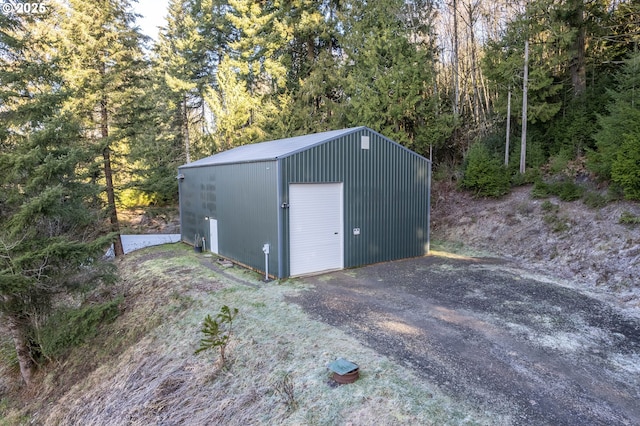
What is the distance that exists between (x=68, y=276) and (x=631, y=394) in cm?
773

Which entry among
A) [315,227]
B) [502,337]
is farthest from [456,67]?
[502,337]

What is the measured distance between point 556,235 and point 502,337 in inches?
221

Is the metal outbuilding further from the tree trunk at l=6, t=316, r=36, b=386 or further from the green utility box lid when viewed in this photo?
the tree trunk at l=6, t=316, r=36, b=386

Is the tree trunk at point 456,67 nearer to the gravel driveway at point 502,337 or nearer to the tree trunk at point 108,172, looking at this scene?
the gravel driveway at point 502,337

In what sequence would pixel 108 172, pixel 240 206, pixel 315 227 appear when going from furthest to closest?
pixel 108 172, pixel 240 206, pixel 315 227

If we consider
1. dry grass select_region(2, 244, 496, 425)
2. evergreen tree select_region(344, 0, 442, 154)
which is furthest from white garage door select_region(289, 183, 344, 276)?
evergreen tree select_region(344, 0, 442, 154)

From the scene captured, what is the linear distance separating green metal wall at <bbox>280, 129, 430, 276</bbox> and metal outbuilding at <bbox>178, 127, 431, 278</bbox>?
2cm

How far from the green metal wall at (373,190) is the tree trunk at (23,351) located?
15.5 ft

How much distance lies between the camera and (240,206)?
28.6ft

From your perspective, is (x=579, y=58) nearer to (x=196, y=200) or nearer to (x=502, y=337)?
(x=502, y=337)

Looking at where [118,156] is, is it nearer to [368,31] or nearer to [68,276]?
[68,276]

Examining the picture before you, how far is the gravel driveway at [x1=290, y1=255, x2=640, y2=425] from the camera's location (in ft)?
10.7

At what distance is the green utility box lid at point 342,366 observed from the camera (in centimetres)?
355

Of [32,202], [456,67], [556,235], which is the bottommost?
[556,235]
